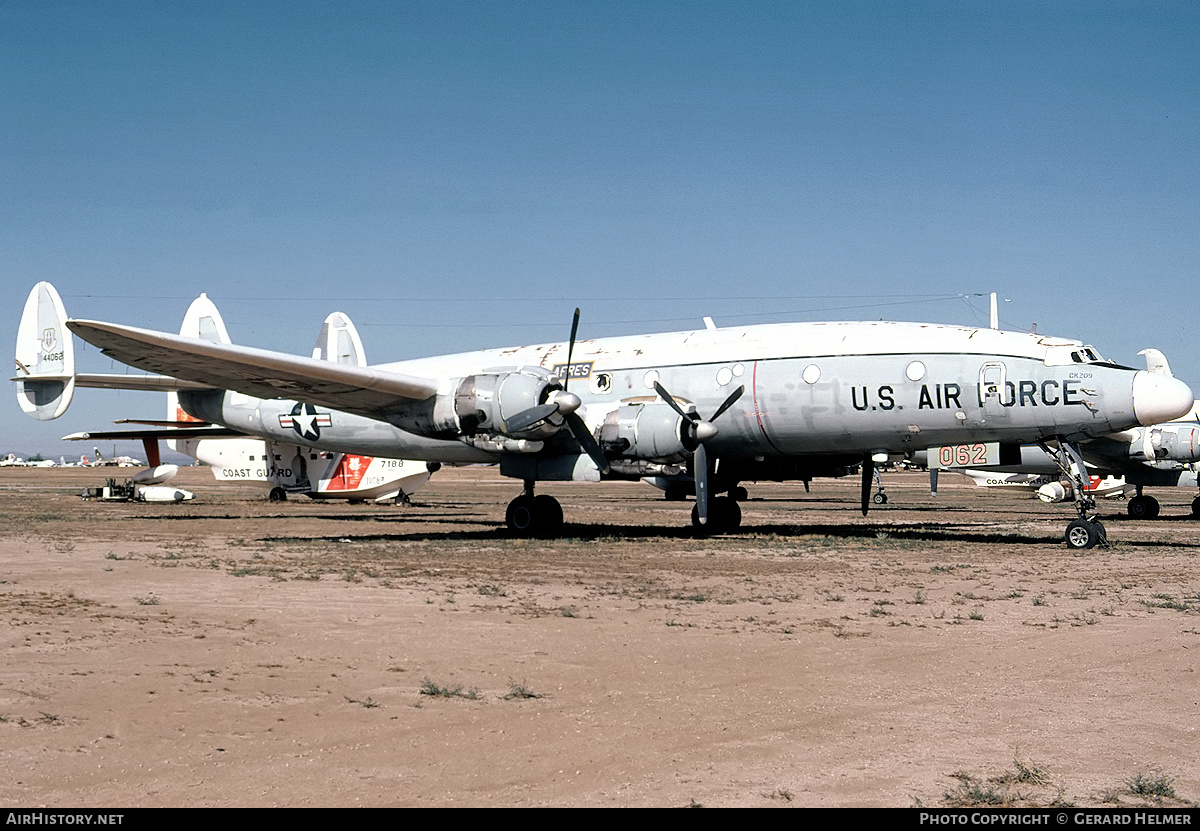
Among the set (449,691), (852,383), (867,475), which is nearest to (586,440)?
(852,383)

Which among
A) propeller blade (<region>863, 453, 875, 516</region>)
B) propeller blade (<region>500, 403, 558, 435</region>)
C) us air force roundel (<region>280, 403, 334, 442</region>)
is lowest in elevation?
propeller blade (<region>863, 453, 875, 516</region>)

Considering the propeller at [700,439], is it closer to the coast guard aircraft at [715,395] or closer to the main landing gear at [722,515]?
the coast guard aircraft at [715,395]

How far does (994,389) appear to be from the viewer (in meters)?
18.9

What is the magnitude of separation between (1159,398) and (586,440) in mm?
10251

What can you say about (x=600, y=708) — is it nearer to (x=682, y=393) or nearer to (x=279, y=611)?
(x=279, y=611)

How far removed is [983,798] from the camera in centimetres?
519

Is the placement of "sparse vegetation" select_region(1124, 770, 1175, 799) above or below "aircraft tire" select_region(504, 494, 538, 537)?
below

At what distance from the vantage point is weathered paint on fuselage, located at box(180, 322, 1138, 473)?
60.8 ft

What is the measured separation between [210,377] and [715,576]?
11.6 metres

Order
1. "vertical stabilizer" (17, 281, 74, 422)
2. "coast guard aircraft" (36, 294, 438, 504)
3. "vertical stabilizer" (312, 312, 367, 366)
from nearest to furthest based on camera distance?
"vertical stabilizer" (17, 281, 74, 422), "vertical stabilizer" (312, 312, 367, 366), "coast guard aircraft" (36, 294, 438, 504)

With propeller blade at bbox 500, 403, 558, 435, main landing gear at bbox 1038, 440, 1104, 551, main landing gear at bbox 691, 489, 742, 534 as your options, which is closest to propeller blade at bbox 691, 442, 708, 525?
propeller blade at bbox 500, 403, 558, 435

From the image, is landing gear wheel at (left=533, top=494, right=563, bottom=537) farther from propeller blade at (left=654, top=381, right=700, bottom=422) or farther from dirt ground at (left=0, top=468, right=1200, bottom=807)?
dirt ground at (left=0, top=468, right=1200, bottom=807)

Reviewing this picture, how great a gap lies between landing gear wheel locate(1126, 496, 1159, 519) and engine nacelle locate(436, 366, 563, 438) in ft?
70.2
